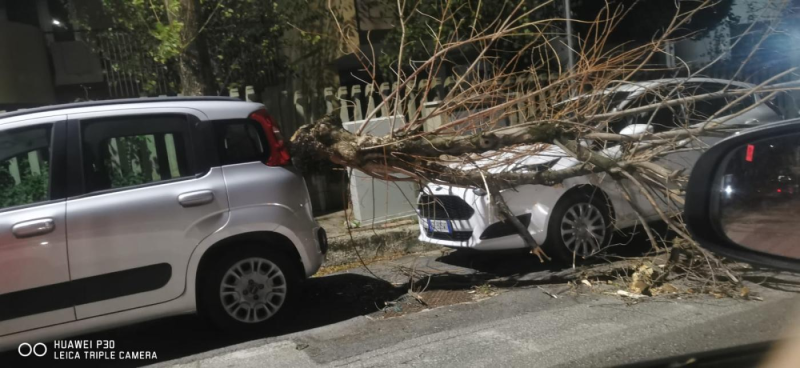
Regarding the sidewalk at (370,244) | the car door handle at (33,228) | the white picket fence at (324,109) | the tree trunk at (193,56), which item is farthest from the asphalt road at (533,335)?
the tree trunk at (193,56)

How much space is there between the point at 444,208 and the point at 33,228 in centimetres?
348

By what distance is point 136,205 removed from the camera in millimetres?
4652

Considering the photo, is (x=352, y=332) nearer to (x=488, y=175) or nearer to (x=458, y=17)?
(x=488, y=175)

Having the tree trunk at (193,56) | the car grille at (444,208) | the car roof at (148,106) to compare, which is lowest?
the car grille at (444,208)

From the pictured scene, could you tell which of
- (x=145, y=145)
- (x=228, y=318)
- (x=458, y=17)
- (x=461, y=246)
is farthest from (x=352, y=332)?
(x=458, y=17)

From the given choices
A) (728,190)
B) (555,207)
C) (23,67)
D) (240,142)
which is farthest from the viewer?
(23,67)

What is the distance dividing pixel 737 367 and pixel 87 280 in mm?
4092

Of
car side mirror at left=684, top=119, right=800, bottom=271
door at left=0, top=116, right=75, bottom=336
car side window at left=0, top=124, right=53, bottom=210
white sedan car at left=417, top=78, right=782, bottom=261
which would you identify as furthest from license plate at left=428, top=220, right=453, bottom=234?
car side mirror at left=684, top=119, right=800, bottom=271

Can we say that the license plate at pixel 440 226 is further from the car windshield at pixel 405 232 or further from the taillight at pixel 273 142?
the taillight at pixel 273 142

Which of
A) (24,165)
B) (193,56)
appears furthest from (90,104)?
(193,56)

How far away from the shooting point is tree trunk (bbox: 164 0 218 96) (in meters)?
7.38

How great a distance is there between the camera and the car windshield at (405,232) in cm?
438

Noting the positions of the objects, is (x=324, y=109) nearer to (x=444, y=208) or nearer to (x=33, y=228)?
(x=444, y=208)

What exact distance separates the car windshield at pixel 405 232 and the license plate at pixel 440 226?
0.02 metres
